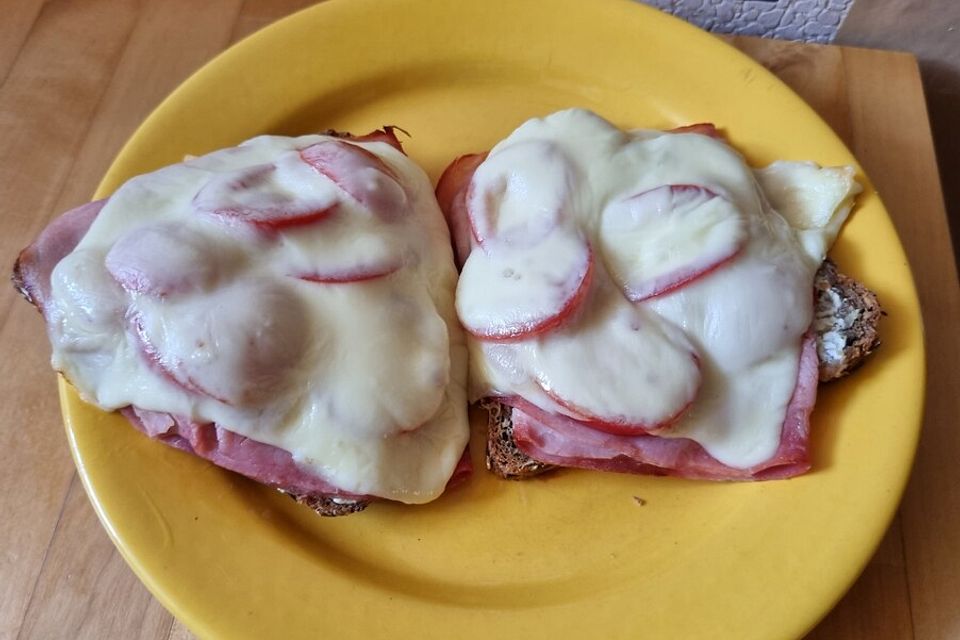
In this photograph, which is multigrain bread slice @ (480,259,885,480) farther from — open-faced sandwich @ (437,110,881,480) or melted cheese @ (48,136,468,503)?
melted cheese @ (48,136,468,503)

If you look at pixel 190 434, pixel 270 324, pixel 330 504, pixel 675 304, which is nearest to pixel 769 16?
pixel 675 304

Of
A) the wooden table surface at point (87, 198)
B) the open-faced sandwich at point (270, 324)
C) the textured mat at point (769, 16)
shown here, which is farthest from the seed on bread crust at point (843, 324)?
the textured mat at point (769, 16)

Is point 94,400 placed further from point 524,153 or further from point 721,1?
point 721,1

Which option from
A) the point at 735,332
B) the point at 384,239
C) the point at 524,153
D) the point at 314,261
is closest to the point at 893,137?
the point at 735,332

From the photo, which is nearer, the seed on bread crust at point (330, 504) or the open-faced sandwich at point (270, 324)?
the open-faced sandwich at point (270, 324)

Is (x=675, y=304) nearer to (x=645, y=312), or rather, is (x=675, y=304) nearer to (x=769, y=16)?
(x=645, y=312)

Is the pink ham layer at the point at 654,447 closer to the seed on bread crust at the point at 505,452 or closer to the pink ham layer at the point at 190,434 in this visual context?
the seed on bread crust at the point at 505,452
